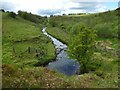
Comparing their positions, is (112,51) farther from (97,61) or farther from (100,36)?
(100,36)

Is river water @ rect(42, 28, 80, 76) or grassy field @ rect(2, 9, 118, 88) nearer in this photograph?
grassy field @ rect(2, 9, 118, 88)

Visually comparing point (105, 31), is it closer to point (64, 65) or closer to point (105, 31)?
point (105, 31)

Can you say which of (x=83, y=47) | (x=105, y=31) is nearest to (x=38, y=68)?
(x=83, y=47)

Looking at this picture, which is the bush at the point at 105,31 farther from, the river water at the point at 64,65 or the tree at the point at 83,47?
the tree at the point at 83,47

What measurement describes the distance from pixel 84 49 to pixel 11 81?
138 ft

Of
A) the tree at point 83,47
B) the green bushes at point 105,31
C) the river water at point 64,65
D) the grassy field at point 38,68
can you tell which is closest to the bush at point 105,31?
the green bushes at point 105,31

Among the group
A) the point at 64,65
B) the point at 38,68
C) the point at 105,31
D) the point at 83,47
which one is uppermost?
the point at 38,68

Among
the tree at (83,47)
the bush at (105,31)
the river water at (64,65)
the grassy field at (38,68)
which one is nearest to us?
the grassy field at (38,68)

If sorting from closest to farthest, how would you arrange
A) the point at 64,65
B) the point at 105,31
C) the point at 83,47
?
1. the point at 83,47
2. the point at 64,65
3. the point at 105,31

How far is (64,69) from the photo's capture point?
71.0m

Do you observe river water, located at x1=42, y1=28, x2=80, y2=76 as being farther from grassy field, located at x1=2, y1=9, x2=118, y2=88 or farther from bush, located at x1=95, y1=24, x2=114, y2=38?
bush, located at x1=95, y1=24, x2=114, y2=38

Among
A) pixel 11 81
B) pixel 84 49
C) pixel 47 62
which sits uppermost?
pixel 11 81

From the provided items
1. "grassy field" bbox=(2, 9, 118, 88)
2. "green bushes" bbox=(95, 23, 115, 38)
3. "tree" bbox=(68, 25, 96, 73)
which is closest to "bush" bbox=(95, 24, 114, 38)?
"green bushes" bbox=(95, 23, 115, 38)

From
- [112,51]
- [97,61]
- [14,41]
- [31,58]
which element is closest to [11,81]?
[97,61]
